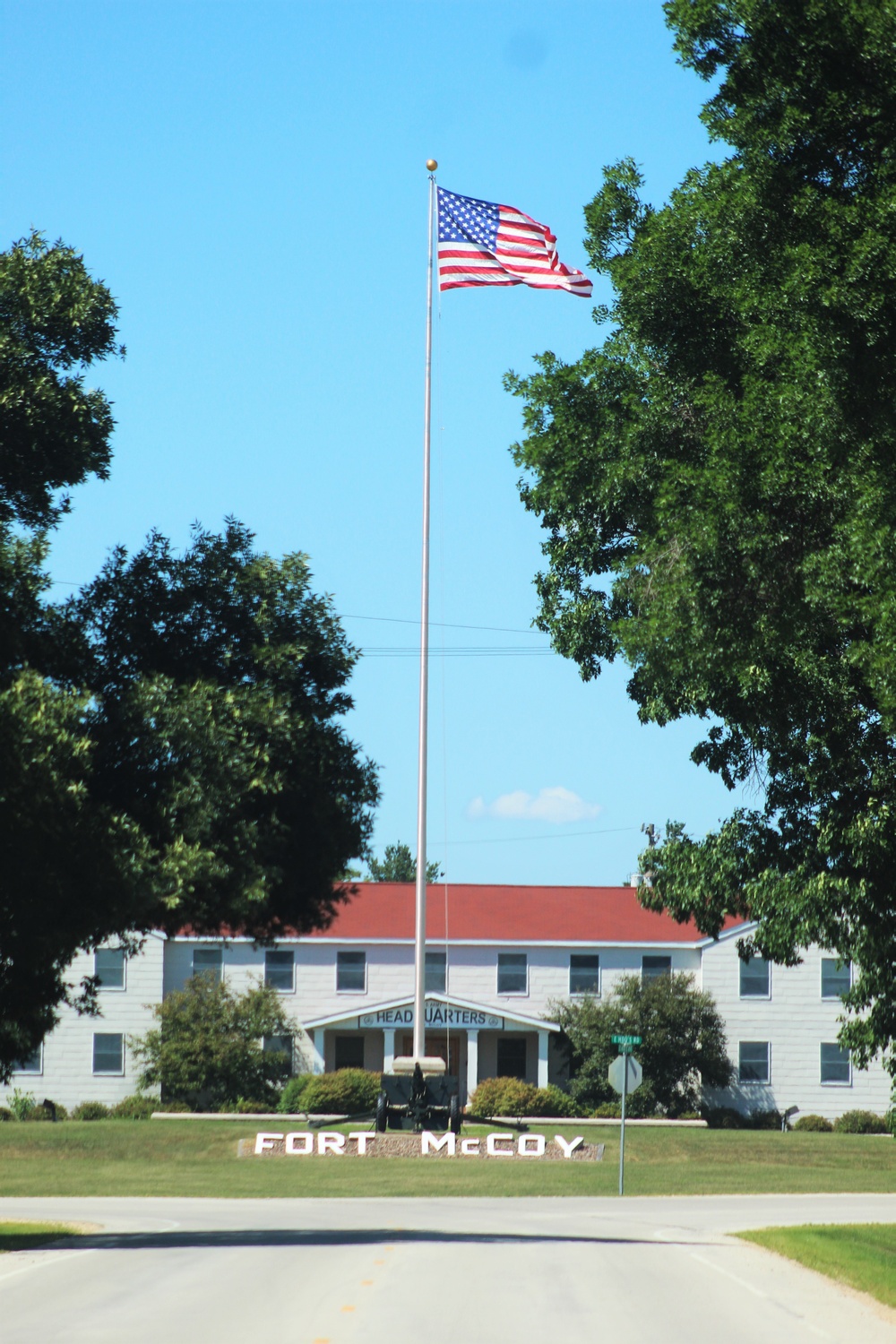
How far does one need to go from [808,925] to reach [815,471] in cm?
581

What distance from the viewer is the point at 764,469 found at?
1305 centimetres

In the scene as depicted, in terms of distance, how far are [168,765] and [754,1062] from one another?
132 feet

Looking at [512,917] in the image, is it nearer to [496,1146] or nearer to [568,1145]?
[568,1145]

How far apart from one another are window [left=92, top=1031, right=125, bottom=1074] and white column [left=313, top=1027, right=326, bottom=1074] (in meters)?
6.71

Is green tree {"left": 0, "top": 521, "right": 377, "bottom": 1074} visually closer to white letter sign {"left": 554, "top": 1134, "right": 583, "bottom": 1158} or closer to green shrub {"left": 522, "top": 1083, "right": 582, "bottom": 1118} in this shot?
white letter sign {"left": 554, "top": 1134, "right": 583, "bottom": 1158}

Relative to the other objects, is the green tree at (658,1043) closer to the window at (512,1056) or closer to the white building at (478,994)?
the white building at (478,994)

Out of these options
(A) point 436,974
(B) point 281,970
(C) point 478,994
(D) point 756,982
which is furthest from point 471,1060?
(D) point 756,982

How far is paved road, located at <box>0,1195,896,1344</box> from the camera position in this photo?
1104 centimetres

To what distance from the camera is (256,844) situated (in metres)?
17.4

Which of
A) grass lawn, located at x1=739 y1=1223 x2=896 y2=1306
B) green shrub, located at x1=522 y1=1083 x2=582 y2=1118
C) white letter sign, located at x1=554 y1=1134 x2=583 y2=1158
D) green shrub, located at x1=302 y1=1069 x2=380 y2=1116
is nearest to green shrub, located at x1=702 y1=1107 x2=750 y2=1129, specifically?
green shrub, located at x1=522 y1=1083 x2=582 y2=1118

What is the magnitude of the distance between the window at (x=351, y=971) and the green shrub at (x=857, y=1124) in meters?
17.2

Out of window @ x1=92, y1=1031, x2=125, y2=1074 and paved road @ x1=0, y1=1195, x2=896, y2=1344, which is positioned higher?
paved road @ x1=0, y1=1195, x2=896, y2=1344

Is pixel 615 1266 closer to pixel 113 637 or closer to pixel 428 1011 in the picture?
pixel 113 637

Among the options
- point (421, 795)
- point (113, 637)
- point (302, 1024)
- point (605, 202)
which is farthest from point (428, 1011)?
point (605, 202)
